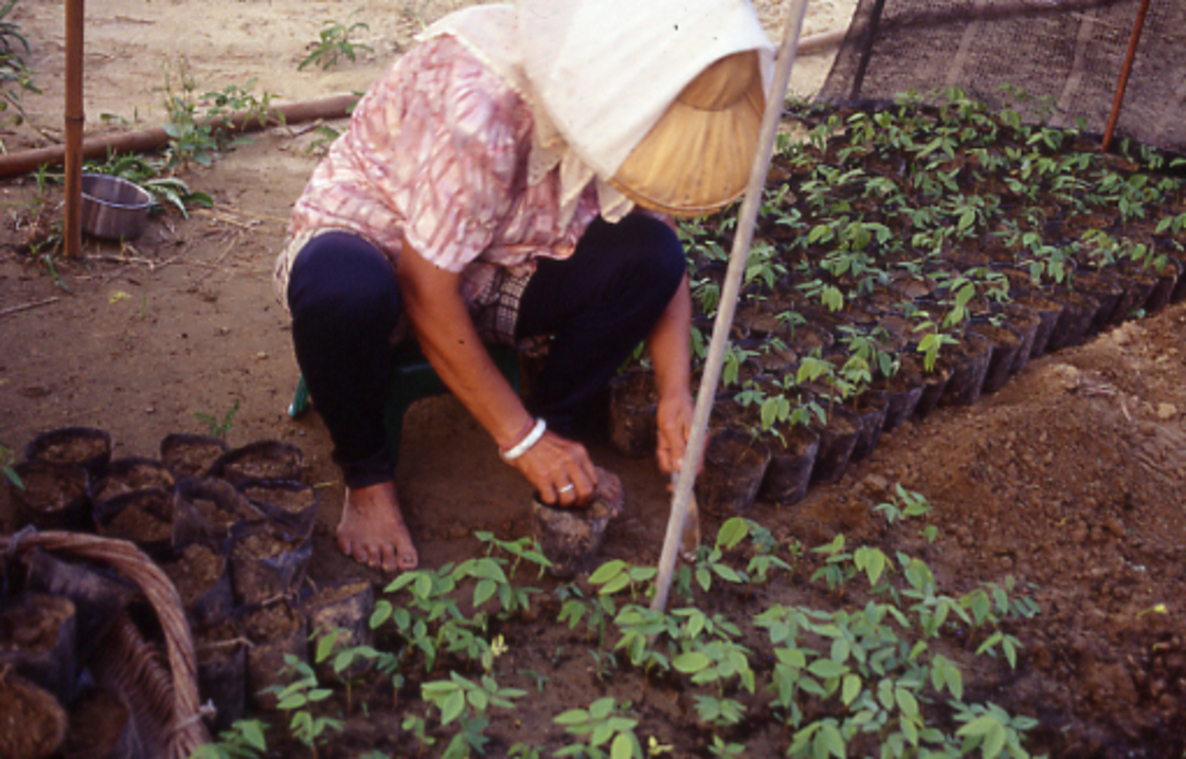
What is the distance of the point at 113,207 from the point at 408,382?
1.61m

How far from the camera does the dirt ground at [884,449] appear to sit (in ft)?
6.30

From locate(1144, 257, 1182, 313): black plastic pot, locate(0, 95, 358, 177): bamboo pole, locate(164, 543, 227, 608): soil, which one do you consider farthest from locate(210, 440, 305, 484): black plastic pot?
locate(1144, 257, 1182, 313): black plastic pot

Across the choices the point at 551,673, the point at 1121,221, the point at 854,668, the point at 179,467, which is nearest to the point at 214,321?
the point at 179,467

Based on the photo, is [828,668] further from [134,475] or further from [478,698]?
[134,475]

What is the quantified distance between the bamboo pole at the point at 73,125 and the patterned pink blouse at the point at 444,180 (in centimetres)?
119

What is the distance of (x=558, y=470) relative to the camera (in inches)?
73.4

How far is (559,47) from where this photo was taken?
4.67ft

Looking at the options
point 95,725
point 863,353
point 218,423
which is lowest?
point 218,423

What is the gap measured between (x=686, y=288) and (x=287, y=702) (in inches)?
50.5

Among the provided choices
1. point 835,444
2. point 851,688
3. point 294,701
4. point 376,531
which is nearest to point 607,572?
point 851,688

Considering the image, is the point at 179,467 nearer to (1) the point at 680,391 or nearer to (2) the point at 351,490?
(2) the point at 351,490

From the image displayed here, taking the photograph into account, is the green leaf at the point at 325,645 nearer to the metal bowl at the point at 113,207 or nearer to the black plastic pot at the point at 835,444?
the black plastic pot at the point at 835,444

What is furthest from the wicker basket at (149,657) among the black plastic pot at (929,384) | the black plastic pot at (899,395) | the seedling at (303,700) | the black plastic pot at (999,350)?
the black plastic pot at (999,350)

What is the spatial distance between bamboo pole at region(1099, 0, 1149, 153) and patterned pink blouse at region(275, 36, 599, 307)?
3.64 metres
